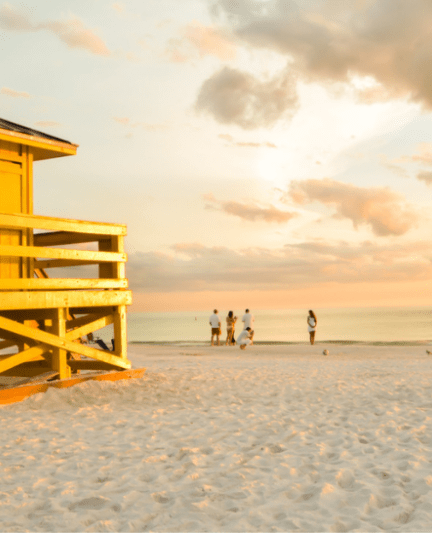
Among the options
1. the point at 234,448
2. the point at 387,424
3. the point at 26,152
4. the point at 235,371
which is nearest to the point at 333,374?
the point at 235,371

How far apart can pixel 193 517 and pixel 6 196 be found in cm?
814

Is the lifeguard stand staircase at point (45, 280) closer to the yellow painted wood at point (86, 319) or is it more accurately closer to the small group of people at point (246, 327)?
the yellow painted wood at point (86, 319)

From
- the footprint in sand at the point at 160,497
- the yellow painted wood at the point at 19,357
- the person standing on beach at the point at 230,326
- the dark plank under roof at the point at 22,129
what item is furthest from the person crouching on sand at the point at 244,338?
the footprint in sand at the point at 160,497

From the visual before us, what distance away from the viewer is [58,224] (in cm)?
1021

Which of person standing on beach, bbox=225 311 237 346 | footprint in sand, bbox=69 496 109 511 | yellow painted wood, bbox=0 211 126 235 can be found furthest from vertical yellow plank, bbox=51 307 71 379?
person standing on beach, bbox=225 311 237 346

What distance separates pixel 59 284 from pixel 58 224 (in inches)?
47.9

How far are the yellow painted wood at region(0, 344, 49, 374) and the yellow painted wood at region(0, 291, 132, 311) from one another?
35.2 inches

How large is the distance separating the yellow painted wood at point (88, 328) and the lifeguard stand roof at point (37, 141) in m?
3.86

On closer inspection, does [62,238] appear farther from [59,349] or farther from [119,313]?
[59,349]

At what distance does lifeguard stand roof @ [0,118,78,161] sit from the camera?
10141 millimetres

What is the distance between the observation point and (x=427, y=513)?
14.6 feet

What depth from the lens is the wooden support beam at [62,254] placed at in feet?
30.7

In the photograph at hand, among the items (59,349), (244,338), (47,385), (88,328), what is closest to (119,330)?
(88,328)

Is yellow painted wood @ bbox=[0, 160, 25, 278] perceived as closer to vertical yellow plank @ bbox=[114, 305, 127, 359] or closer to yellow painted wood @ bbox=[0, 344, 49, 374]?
yellow painted wood @ bbox=[0, 344, 49, 374]
